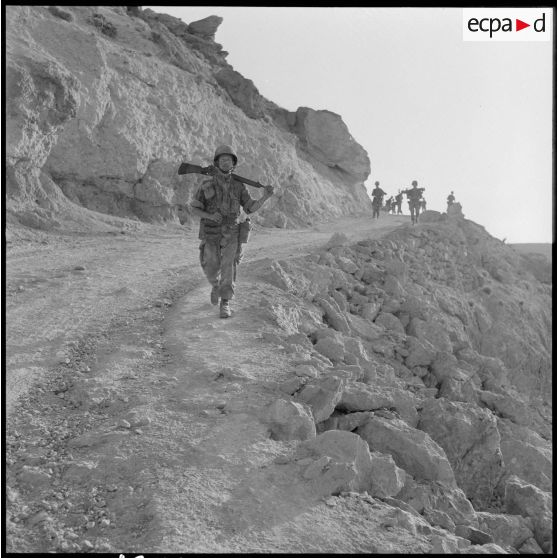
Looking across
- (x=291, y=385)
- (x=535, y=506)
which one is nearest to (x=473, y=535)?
(x=535, y=506)

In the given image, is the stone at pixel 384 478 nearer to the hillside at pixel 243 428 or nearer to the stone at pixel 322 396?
the hillside at pixel 243 428

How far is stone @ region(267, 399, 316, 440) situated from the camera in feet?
11.3

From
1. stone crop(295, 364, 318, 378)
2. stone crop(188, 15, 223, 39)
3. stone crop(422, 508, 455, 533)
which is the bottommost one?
stone crop(422, 508, 455, 533)

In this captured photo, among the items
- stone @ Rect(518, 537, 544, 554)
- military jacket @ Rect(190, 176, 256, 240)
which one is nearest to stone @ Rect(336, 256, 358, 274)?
military jacket @ Rect(190, 176, 256, 240)

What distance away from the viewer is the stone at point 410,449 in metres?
3.79

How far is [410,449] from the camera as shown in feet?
12.6

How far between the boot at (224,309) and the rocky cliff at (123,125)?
23.7 feet

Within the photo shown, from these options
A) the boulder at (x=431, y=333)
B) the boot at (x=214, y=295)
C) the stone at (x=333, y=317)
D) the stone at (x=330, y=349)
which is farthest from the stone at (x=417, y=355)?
the boot at (x=214, y=295)

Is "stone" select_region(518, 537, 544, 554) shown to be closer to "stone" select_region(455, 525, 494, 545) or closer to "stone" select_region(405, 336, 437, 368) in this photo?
"stone" select_region(455, 525, 494, 545)

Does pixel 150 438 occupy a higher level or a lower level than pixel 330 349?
lower

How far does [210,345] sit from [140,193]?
11573 mm

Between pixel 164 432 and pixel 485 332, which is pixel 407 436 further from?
pixel 485 332

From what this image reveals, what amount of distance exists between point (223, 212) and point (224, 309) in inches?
41.4

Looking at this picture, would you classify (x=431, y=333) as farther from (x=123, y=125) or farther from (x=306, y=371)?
(x=123, y=125)
